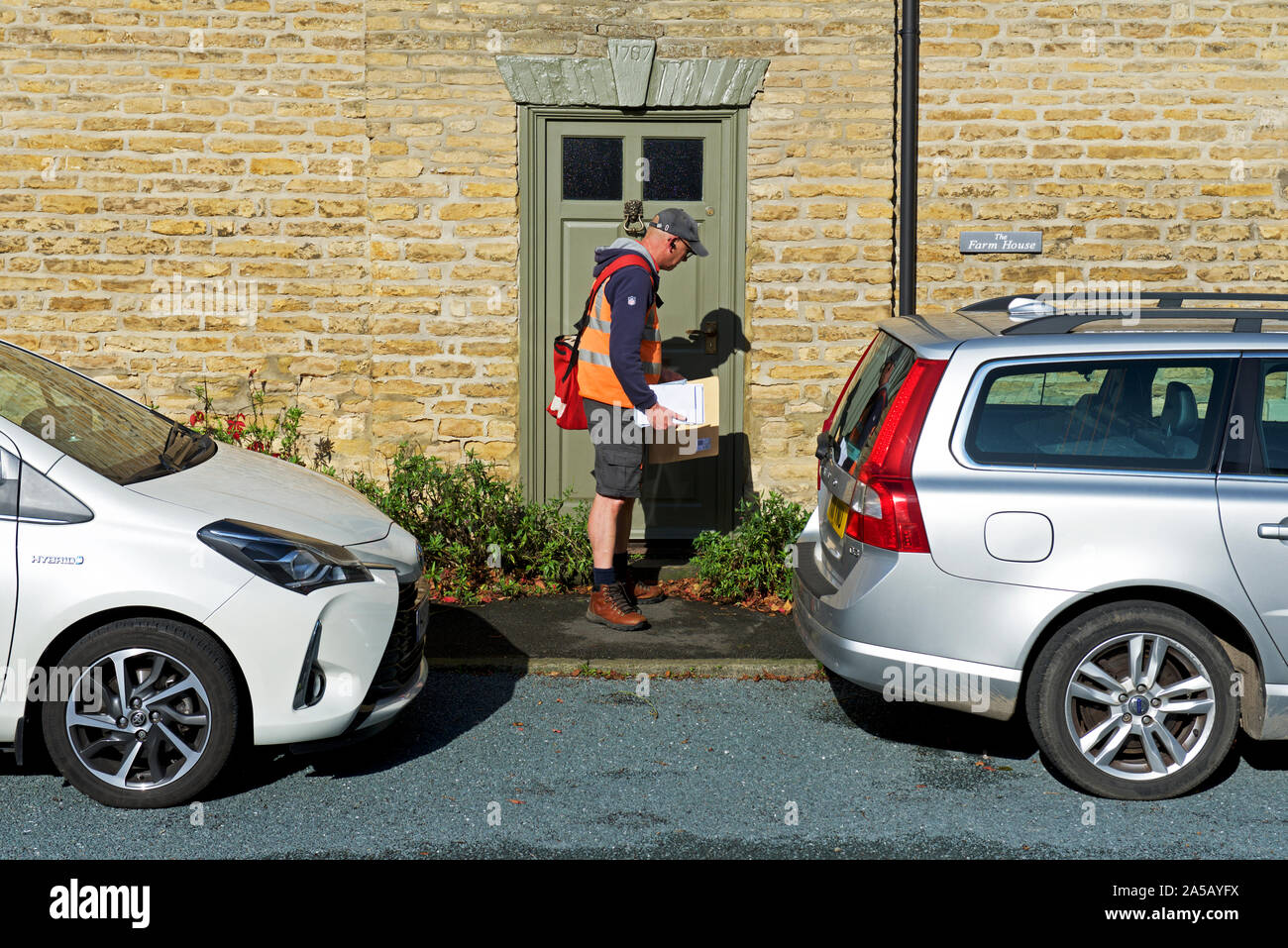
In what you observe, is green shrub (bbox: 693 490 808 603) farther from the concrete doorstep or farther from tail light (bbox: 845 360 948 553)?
tail light (bbox: 845 360 948 553)

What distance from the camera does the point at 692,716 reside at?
5707 mm

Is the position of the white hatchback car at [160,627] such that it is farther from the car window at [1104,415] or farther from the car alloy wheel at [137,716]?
the car window at [1104,415]

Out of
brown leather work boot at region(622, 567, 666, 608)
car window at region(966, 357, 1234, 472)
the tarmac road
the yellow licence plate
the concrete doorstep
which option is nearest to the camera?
the tarmac road

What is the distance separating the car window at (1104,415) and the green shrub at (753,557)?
8.74 feet

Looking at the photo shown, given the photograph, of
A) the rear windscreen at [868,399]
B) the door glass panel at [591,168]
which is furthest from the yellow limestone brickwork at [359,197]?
the rear windscreen at [868,399]

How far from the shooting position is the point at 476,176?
8375mm

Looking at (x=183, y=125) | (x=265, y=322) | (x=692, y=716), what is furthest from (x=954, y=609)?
(x=183, y=125)

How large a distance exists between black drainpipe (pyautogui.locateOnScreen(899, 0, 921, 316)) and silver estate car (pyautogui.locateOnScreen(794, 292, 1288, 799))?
3584 millimetres

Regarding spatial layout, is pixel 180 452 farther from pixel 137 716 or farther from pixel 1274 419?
pixel 1274 419

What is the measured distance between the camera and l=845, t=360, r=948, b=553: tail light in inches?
187

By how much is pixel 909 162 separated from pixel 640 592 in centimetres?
320

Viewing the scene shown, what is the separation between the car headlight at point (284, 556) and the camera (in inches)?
181

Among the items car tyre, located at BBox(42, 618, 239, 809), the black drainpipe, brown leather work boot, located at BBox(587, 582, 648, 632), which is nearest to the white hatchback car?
car tyre, located at BBox(42, 618, 239, 809)
